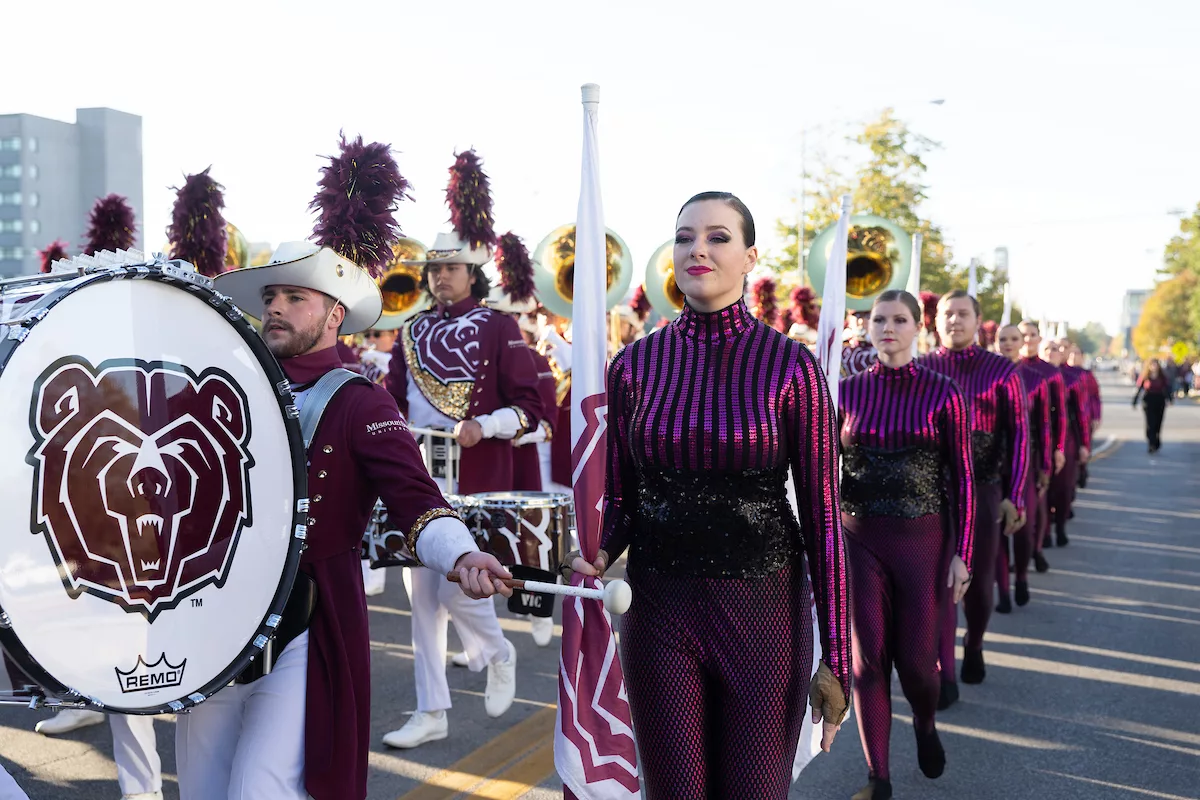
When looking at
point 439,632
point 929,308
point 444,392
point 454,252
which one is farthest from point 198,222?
point 929,308

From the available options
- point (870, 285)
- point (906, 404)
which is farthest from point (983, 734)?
point (870, 285)

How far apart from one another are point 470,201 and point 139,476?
Answer: 4164 millimetres

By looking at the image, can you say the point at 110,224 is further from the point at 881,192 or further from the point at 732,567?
the point at 881,192

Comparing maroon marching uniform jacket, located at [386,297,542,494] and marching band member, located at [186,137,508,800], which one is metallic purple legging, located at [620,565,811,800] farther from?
maroon marching uniform jacket, located at [386,297,542,494]

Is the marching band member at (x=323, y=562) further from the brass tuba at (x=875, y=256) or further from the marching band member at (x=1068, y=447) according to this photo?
the marching band member at (x=1068, y=447)

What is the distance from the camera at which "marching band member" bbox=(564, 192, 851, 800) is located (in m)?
3.00

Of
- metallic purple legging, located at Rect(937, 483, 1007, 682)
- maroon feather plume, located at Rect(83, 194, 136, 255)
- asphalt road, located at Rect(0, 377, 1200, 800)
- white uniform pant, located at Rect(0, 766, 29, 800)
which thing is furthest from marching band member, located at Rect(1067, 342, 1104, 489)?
white uniform pant, located at Rect(0, 766, 29, 800)

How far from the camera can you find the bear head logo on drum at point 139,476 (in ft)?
8.12

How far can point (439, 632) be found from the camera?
5508 millimetres

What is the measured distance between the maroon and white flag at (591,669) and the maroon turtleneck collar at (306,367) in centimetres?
70

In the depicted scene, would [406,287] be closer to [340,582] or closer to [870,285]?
[870,285]

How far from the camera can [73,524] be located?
2.50 m

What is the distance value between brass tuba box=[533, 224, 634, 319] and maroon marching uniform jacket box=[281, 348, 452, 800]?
293 inches

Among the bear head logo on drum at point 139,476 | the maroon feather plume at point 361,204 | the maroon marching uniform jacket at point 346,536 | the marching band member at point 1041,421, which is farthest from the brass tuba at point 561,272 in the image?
the bear head logo on drum at point 139,476
